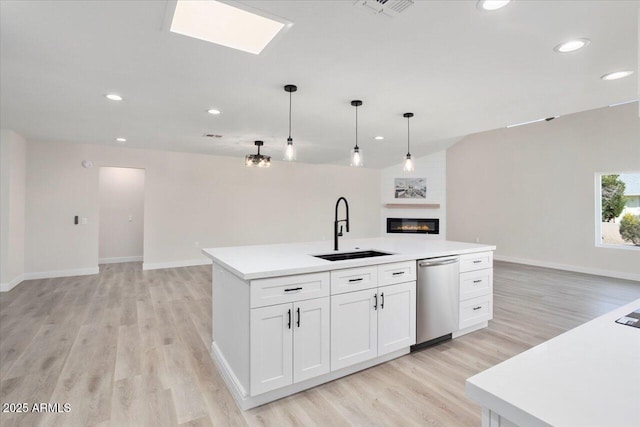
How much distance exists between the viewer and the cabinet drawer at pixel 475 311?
3.07m

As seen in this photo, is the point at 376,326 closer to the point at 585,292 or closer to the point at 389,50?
the point at 389,50

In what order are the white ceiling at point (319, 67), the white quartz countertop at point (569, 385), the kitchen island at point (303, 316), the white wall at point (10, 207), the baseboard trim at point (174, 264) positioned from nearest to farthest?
1. the white quartz countertop at point (569, 385)
2. the white ceiling at point (319, 67)
3. the kitchen island at point (303, 316)
4. the white wall at point (10, 207)
5. the baseboard trim at point (174, 264)

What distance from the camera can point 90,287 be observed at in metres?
4.85

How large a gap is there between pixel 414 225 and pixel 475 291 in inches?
211

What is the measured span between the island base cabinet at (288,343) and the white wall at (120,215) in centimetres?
653

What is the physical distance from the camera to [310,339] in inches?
84.1

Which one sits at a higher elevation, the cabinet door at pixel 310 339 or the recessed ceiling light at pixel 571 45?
the recessed ceiling light at pixel 571 45

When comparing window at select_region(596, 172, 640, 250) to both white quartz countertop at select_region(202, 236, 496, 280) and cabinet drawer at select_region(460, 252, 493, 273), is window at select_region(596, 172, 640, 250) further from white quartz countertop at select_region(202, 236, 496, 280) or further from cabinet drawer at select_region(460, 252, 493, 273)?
white quartz countertop at select_region(202, 236, 496, 280)

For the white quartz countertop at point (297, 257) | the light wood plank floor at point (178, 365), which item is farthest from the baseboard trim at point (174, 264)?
the white quartz countertop at point (297, 257)

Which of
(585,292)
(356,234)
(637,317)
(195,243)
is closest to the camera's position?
(637,317)

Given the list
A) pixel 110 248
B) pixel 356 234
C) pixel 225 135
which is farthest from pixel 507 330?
pixel 110 248

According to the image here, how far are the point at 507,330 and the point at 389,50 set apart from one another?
9.93 feet

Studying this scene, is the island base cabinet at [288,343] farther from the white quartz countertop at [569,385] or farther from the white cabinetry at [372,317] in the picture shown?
the white quartz countertop at [569,385]

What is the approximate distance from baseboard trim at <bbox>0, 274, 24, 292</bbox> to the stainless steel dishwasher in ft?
19.3
